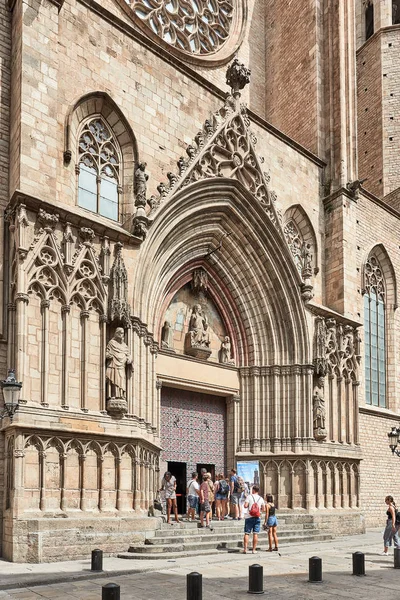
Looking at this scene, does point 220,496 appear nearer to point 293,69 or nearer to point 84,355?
point 84,355

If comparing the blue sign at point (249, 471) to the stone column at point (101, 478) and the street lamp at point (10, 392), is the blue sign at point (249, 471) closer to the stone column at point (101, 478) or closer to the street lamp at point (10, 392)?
the stone column at point (101, 478)

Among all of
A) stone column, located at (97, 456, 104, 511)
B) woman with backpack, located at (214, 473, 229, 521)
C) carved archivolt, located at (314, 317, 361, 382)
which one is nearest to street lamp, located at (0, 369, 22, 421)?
stone column, located at (97, 456, 104, 511)

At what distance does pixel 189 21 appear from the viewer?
70.6 feet

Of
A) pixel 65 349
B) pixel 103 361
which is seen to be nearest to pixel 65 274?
pixel 65 349

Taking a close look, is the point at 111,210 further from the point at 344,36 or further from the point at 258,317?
the point at 344,36

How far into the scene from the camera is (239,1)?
24000 mm

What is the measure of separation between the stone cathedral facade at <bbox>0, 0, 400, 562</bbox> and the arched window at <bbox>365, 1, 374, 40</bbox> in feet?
29.4

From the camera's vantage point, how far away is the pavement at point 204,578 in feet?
31.2

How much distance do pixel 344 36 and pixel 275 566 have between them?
639 inches

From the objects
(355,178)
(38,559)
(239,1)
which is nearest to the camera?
(38,559)

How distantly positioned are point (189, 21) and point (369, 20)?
548 inches

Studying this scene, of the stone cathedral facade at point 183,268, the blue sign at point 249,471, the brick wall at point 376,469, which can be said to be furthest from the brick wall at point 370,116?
the blue sign at point 249,471

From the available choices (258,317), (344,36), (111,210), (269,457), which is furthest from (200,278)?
(344,36)

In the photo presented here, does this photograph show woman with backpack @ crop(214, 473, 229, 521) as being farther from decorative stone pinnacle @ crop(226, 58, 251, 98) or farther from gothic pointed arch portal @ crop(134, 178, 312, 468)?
decorative stone pinnacle @ crop(226, 58, 251, 98)
